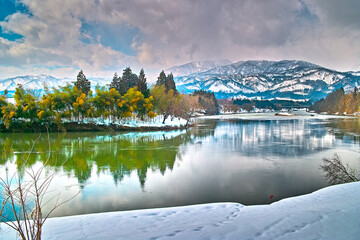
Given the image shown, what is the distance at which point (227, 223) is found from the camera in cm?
537

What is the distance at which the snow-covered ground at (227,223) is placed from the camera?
15.1 ft

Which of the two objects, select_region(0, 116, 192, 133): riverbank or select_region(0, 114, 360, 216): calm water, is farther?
select_region(0, 116, 192, 133): riverbank

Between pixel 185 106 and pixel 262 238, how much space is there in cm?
4016

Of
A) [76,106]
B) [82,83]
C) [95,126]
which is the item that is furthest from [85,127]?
[82,83]

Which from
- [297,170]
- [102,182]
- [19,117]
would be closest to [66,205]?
[102,182]

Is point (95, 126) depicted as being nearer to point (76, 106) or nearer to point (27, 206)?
point (76, 106)

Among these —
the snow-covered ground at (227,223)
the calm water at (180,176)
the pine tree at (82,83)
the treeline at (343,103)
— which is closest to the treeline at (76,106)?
the pine tree at (82,83)

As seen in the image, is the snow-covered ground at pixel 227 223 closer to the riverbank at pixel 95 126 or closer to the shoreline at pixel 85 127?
the riverbank at pixel 95 126

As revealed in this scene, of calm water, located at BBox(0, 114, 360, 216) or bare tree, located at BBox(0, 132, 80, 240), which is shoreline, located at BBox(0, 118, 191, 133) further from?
bare tree, located at BBox(0, 132, 80, 240)

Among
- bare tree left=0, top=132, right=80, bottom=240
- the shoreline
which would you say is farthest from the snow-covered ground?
the shoreline

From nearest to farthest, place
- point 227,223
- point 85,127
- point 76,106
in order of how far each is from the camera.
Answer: point 227,223 < point 76,106 < point 85,127

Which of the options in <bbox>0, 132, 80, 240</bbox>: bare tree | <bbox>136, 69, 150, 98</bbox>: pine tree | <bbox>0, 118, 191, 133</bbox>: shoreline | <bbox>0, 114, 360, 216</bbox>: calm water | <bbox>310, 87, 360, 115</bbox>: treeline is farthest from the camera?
<bbox>310, 87, 360, 115</bbox>: treeline

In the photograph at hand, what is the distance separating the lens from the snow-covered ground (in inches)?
181

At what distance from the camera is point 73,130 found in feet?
116
